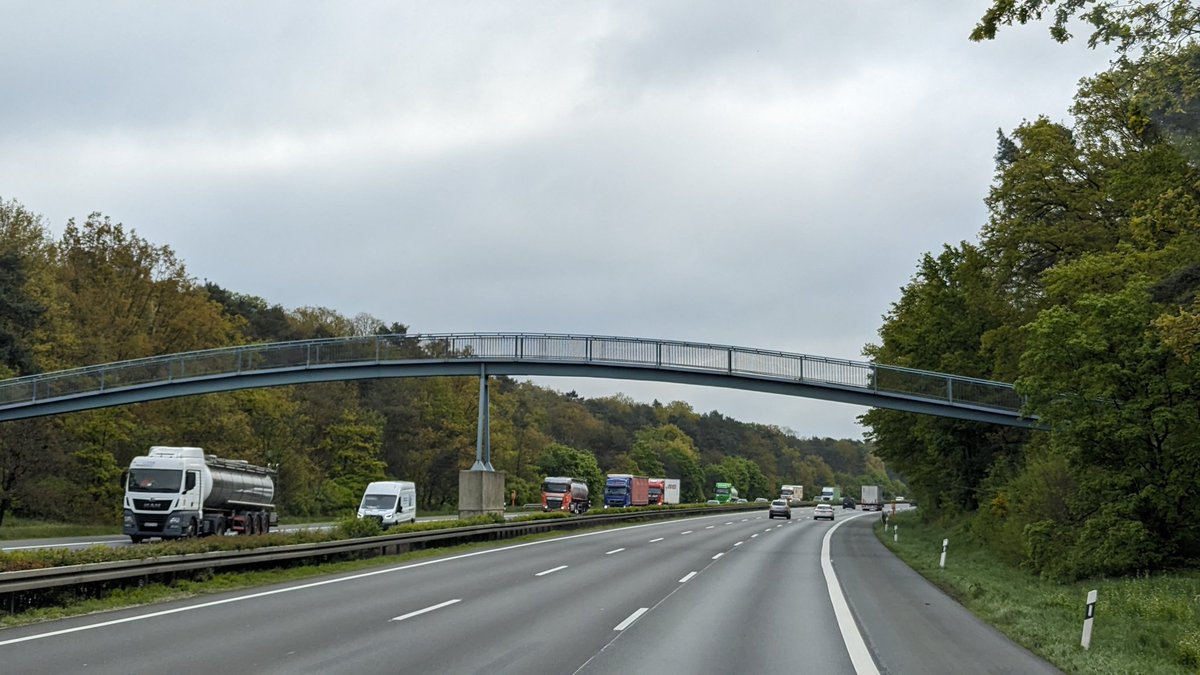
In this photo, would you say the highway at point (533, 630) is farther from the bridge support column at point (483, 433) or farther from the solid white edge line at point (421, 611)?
the bridge support column at point (483, 433)

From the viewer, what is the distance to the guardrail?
1362 cm

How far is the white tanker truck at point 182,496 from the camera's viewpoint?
3008cm

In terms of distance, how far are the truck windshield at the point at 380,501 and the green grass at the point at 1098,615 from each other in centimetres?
2246

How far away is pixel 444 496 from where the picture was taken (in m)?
93.6

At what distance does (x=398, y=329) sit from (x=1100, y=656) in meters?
102

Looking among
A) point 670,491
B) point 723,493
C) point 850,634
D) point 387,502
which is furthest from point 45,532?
point 723,493

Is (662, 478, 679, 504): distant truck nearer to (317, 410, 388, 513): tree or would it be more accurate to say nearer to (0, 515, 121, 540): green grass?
(317, 410, 388, 513): tree

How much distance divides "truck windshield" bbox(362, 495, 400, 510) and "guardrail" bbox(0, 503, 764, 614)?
687cm

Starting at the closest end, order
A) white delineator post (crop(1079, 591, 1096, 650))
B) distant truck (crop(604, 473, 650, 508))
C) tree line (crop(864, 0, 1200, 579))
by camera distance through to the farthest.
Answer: white delineator post (crop(1079, 591, 1096, 650))
tree line (crop(864, 0, 1200, 579))
distant truck (crop(604, 473, 650, 508))

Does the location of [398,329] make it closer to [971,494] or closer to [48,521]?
[48,521]

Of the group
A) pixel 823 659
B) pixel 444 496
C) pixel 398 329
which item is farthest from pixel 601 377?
pixel 398 329

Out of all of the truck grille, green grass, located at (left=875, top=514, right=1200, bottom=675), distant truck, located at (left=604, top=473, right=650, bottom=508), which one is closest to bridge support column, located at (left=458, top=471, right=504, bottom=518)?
the truck grille

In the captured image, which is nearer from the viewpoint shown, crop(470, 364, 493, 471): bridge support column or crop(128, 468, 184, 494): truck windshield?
crop(128, 468, 184, 494): truck windshield

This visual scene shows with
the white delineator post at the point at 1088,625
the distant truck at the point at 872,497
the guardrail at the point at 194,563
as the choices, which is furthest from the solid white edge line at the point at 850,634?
the distant truck at the point at 872,497
